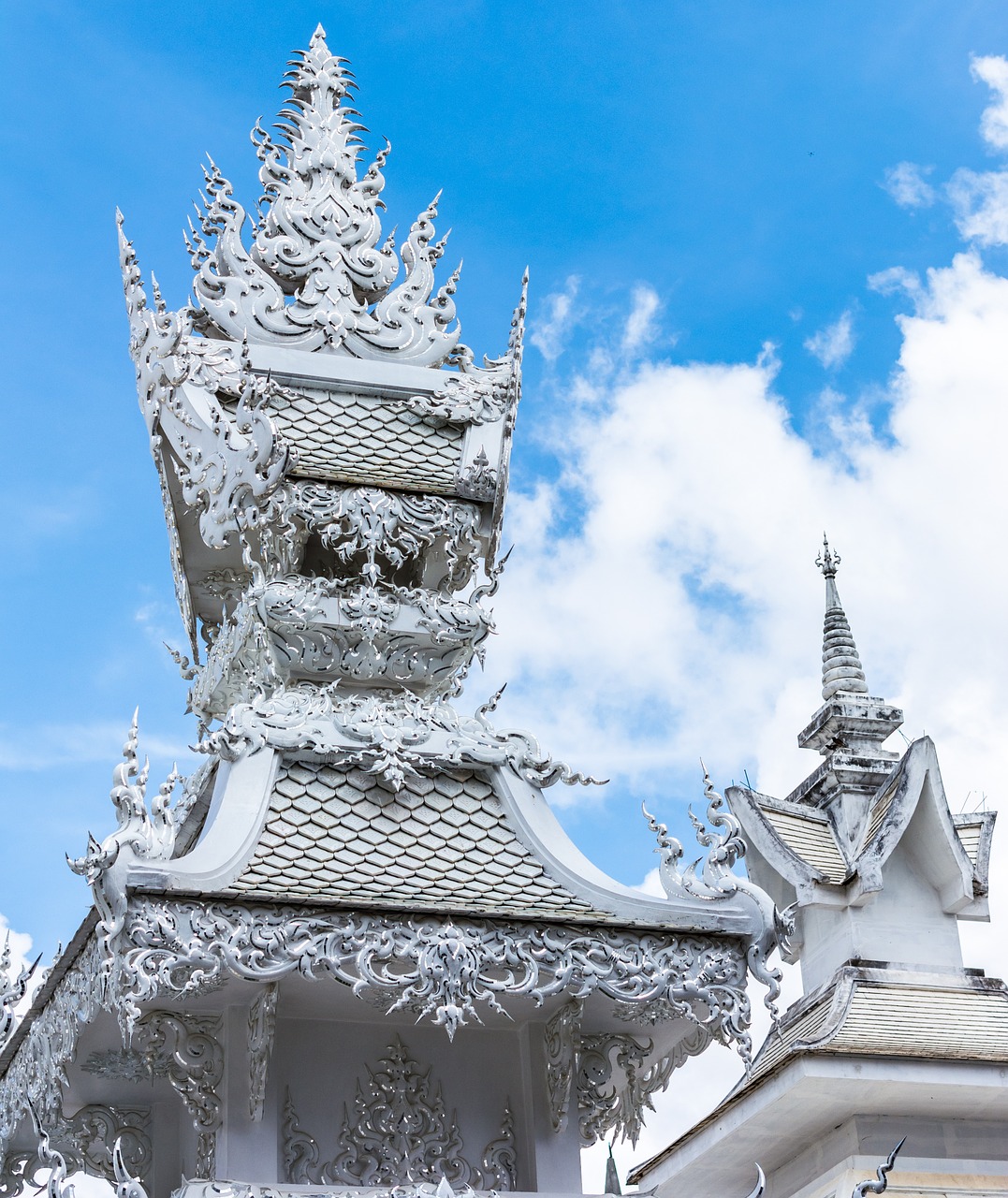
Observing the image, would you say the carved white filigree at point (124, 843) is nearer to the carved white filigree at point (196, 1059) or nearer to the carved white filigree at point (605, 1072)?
the carved white filigree at point (196, 1059)

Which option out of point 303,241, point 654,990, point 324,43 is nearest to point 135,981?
point 654,990

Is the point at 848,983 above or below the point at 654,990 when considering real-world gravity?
above

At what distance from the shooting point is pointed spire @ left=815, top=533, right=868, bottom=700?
2117cm

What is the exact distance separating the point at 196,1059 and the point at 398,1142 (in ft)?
3.24

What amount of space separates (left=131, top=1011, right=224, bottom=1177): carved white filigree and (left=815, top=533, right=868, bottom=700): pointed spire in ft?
47.7

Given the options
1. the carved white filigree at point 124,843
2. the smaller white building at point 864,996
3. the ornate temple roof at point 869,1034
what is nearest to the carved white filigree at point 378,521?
the carved white filigree at point 124,843

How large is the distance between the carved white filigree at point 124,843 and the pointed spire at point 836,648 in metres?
14.6

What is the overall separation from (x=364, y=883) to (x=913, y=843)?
1338cm

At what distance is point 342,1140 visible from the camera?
7.66 meters

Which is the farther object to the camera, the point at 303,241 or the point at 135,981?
the point at 303,241

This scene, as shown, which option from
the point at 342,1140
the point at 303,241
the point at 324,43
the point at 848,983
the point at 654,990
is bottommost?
the point at 342,1140

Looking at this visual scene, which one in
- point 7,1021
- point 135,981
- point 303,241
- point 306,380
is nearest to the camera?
point 135,981

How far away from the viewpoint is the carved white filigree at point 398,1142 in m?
7.58

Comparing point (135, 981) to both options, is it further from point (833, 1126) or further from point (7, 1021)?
point (833, 1126)
